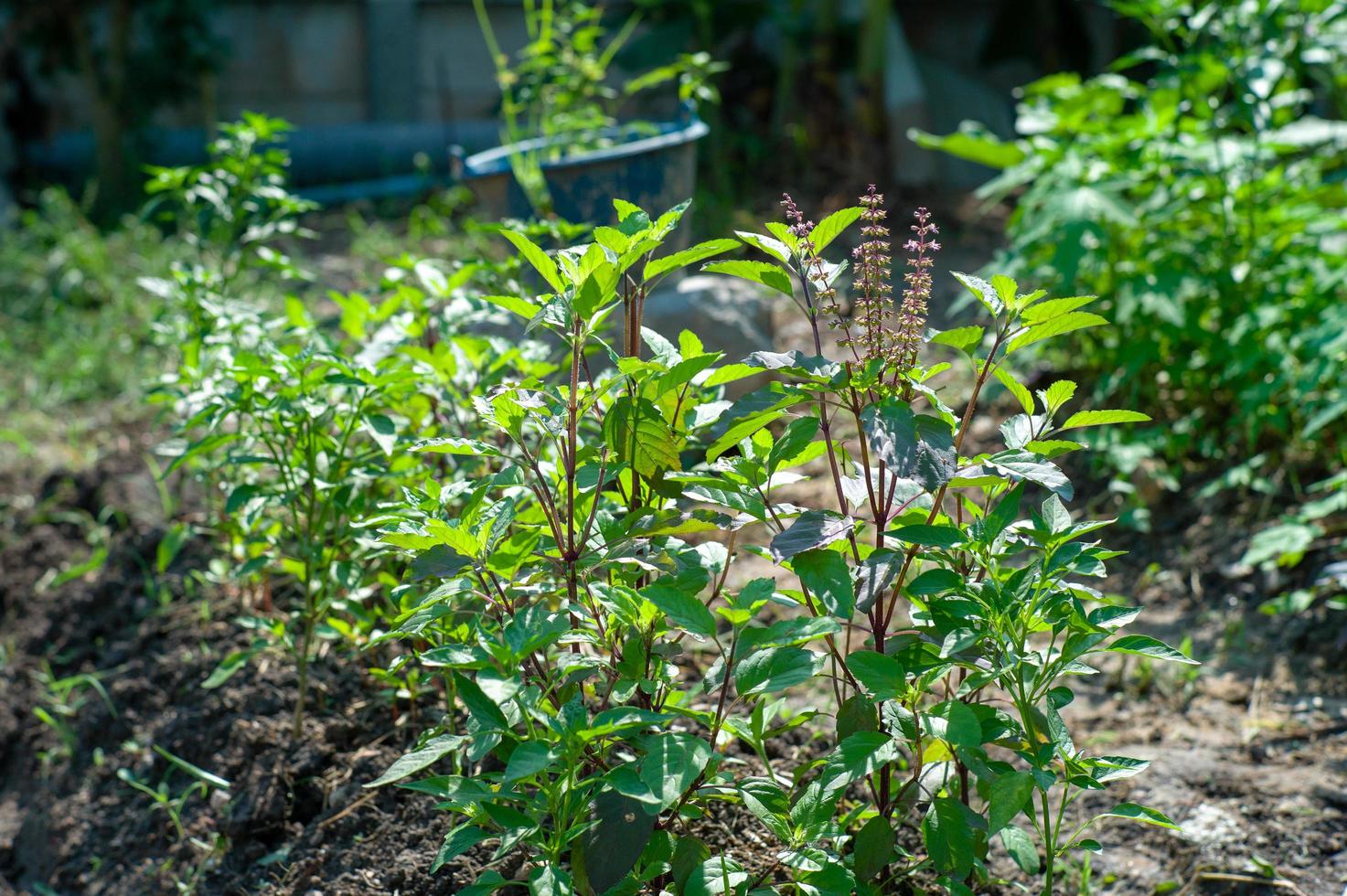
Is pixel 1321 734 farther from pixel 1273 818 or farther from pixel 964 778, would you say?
pixel 964 778

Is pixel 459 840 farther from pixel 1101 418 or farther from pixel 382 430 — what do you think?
pixel 1101 418

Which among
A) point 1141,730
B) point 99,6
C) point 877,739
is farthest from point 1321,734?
point 99,6

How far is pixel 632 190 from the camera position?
331 cm

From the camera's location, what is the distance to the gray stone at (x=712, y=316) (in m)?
3.30

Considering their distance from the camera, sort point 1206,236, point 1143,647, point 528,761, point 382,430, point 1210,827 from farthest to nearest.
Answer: point 1206,236 → point 1210,827 → point 382,430 → point 1143,647 → point 528,761

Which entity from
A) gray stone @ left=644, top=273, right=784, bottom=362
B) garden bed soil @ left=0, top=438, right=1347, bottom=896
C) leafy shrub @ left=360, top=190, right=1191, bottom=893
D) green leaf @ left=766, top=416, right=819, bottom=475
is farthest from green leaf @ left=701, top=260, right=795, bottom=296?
gray stone @ left=644, top=273, right=784, bottom=362

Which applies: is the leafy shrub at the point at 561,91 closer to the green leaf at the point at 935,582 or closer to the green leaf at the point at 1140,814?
the green leaf at the point at 935,582

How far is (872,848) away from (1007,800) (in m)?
0.22

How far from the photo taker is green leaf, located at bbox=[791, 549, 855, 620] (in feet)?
4.39

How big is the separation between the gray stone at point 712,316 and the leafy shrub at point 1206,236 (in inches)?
28.4

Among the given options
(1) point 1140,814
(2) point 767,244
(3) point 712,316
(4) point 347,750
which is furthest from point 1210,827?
(3) point 712,316

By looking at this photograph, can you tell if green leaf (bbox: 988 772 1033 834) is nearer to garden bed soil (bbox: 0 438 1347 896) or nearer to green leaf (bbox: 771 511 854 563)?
green leaf (bbox: 771 511 854 563)

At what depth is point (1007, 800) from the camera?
132 centimetres

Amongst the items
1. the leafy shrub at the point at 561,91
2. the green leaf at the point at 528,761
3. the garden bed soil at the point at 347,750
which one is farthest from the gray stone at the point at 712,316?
the green leaf at the point at 528,761
